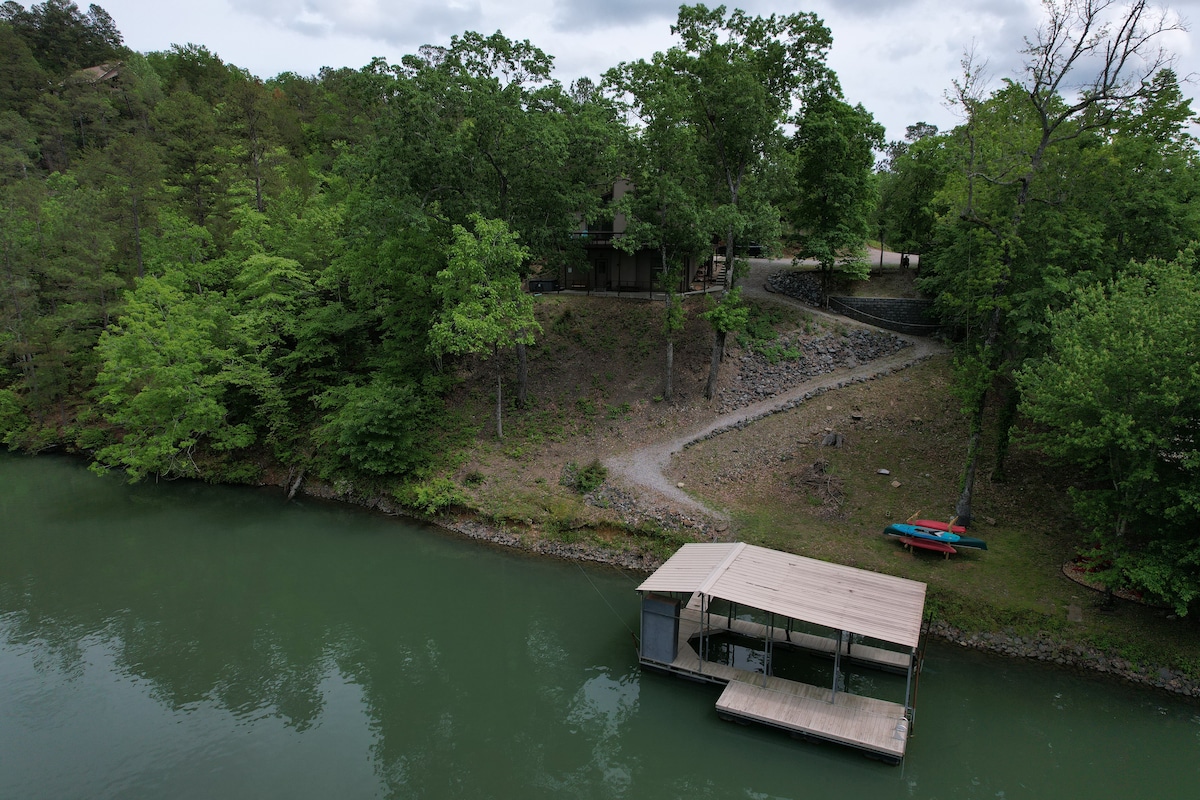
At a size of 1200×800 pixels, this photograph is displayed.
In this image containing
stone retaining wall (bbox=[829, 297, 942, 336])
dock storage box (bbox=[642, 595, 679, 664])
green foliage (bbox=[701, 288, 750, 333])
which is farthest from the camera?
stone retaining wall (bbox=[829, 297, 942, 336])

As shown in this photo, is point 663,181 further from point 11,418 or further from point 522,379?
point 11,418

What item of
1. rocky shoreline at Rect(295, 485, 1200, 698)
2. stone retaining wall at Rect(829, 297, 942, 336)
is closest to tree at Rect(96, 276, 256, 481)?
rocky shoreline at Rect(295, 485, 1200, 698)

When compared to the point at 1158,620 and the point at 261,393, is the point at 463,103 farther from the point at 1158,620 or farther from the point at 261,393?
the point at 1158,620

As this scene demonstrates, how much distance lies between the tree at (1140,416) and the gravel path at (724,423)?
32.4 ft

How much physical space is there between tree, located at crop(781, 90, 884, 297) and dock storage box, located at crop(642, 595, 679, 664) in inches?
763

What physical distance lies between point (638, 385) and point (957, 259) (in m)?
13.3

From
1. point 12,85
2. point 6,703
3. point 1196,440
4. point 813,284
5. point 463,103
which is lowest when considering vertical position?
point 6,703

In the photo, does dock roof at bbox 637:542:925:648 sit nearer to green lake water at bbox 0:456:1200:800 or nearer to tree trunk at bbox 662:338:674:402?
green lake water at bbox 0:456:1200:800

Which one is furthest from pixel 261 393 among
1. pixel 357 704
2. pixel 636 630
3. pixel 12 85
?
pixel 12 85

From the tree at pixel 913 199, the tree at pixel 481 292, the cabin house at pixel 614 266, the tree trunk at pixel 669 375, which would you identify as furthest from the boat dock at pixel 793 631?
the tree at pixel 913 199

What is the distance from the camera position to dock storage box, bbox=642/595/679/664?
15594mm

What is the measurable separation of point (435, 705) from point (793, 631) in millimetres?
9389

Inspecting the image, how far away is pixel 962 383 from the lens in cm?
1919

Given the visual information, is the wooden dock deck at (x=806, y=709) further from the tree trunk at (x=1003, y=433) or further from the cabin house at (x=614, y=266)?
the cabin house at (x=614, y=266)
